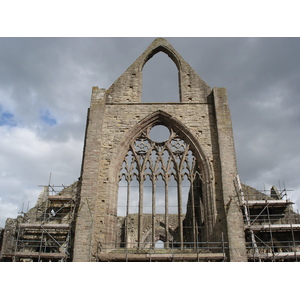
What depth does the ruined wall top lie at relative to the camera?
41.5 ft

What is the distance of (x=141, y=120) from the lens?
12.0 m

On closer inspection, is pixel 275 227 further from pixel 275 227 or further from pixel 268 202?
pixel 268 202

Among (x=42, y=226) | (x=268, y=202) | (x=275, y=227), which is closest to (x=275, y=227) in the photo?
(x=275, y=227)

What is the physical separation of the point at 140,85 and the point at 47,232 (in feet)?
22.3

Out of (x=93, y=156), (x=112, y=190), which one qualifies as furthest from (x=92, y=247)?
(x=93, y=156)

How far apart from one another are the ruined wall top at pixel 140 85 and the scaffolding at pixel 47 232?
4431 millimetres

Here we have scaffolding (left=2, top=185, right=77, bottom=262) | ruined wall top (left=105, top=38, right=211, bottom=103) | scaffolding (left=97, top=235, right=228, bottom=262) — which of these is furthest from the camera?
ruined wall top (left=105, top=38, right=211, bottom=103)

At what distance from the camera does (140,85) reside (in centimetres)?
1309

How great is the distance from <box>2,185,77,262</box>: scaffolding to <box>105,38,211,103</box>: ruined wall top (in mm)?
4431

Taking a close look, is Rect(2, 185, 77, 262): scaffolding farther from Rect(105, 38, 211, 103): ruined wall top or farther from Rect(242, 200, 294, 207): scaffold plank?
Rect(242, 200, 294, 207): scaffold plank

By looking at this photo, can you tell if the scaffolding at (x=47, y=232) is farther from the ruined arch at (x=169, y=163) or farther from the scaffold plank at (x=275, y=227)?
the scaffold plank at (x=275, y=227)

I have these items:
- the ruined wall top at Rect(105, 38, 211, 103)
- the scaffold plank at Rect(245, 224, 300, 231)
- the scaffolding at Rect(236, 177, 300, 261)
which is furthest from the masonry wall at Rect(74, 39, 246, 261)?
the scaffold plank at Rect(245, 224, 300, 231)

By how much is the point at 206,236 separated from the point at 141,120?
4839 millimetres

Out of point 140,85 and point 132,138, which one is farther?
point 140,85
